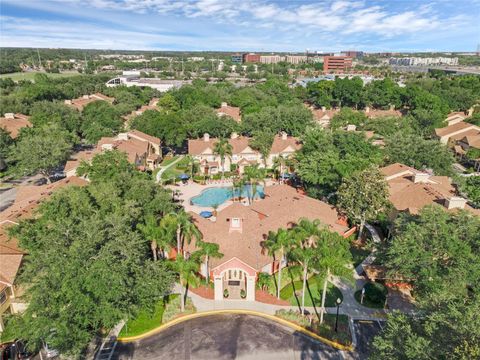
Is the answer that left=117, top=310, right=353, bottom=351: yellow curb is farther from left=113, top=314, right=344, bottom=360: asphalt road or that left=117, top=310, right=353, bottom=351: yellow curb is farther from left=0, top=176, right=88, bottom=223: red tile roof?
left=0, top=176, right=88, bottom=223: red tile roof

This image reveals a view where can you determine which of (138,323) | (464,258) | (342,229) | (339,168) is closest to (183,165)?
(339,168)

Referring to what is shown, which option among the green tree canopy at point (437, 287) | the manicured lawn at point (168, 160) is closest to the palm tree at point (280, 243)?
the green tree canopy at point (437, 287)

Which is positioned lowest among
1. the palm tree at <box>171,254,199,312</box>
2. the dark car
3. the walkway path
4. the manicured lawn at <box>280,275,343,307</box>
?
the dark car

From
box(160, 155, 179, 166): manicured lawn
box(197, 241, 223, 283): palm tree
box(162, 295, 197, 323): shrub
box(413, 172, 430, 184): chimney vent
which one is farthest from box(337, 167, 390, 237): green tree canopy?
box(160, 155, 179, 166): manicured lawn

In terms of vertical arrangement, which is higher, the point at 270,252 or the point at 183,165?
the point at 270,252

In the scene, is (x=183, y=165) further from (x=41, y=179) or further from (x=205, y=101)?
(x=205, y=101)

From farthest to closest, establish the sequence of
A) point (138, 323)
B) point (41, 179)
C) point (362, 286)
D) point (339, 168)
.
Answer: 1. point (41, 179)
2. point (339, 168)
3. point (362, 286)
4. point (138, 323)
